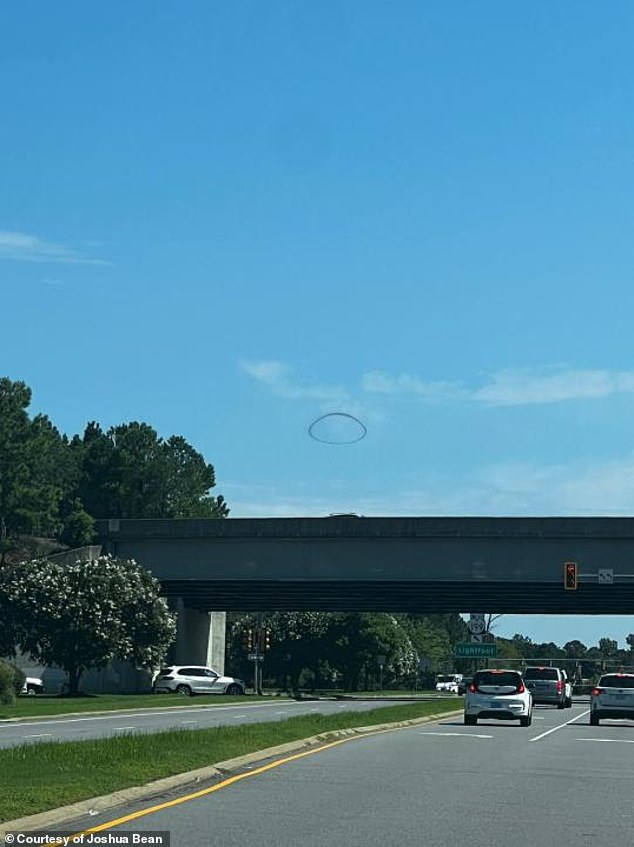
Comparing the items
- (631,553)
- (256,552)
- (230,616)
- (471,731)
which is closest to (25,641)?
(256,552)

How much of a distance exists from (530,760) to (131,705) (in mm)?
29683

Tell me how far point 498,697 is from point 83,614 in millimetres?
29797

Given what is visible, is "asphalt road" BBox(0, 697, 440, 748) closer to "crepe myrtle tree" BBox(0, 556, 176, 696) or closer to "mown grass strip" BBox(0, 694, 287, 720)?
"mown grass strip" BBox(0, 694, 287, 720)

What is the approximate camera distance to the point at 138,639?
6831 centimetres

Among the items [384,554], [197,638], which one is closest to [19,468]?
[197,638]

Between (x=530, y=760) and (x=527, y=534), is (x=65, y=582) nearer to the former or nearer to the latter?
(x=527, y=534)

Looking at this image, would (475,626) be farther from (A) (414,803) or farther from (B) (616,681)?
(A) (414,803)

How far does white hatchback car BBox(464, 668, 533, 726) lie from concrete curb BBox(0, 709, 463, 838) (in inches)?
387

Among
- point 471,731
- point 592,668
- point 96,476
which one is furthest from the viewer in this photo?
point 592,668

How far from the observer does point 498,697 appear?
40.2 m

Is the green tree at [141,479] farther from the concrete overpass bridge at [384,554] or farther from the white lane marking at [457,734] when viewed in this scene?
the white lane marking at [457,734]

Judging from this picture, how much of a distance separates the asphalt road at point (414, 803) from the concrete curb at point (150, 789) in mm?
250

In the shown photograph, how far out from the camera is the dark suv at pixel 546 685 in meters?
66.9

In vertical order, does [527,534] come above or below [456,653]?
above
